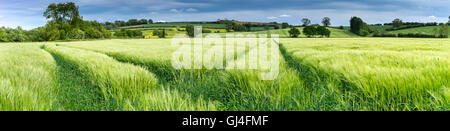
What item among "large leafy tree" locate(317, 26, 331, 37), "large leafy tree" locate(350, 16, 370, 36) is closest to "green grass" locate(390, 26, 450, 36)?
"large leafy tree" locate(350, 16, 370, 36)

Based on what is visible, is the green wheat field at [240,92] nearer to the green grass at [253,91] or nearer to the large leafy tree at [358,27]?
the green grass at [253,91]

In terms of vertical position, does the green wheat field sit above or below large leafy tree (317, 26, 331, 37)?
below

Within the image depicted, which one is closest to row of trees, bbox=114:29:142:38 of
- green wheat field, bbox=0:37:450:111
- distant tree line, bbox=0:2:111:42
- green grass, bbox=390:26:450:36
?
distant tree line, bbox=0:2:111:42

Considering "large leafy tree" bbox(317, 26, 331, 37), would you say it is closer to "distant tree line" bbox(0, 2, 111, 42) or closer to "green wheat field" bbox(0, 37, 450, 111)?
Answer: "green wheat field" bbox(0, 37, 450, 111)

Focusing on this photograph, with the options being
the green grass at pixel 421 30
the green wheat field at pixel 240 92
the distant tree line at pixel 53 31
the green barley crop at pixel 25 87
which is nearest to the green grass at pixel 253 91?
the green wheat field at pixel 240 92

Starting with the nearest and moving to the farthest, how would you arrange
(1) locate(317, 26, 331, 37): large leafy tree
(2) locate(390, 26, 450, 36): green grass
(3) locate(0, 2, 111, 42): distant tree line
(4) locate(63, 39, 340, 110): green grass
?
(4) locate(63, 39, 340, 110): green grass → (3) locate(0, 2, 111, 42): distant tree line → (2) locate(390, 26, 450, 36): green grass → (1) locate(317, 26, 331, 37): large leafy tree

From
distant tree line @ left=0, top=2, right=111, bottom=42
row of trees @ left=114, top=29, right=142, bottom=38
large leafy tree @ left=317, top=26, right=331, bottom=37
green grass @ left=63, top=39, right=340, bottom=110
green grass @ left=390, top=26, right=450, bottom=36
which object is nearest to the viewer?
green grass @ left=63, top=39, right=340, bottom=110

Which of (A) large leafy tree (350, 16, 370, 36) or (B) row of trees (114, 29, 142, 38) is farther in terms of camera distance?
(B) row of trees (114, 29, 142, 38)

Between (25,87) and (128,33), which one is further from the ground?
(128,33)

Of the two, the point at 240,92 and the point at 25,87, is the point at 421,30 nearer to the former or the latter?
the point at 240,92

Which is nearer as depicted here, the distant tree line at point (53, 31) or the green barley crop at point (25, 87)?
the green barley crop at point (25, 87)

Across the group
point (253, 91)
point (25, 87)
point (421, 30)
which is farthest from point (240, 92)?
point (421, 30)
